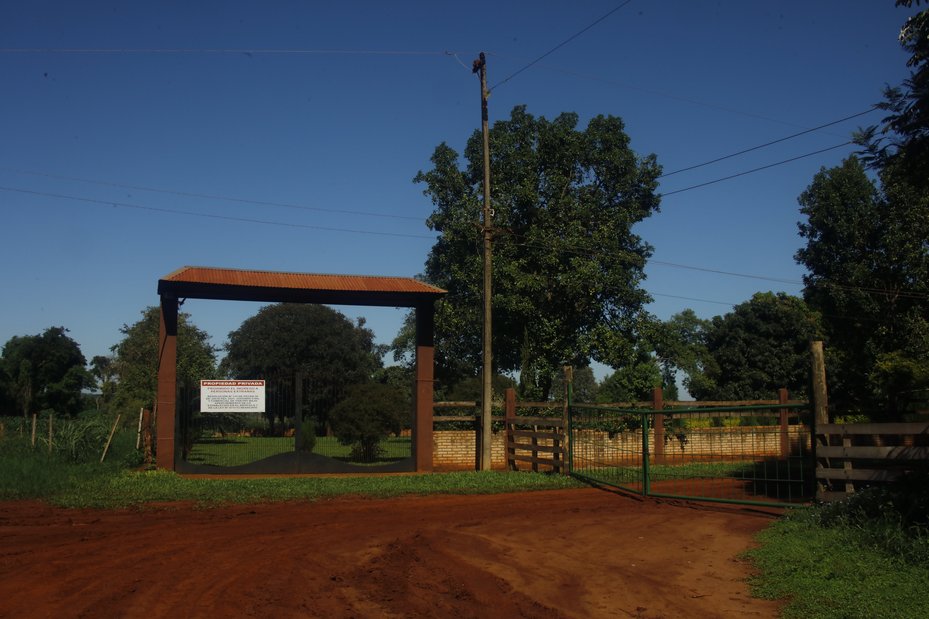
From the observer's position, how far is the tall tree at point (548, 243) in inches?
1137

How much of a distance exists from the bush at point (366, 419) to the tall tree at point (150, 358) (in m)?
15.4

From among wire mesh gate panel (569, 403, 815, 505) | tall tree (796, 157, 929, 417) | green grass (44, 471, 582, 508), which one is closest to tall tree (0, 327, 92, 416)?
green grass (44, 471, 582, 508)

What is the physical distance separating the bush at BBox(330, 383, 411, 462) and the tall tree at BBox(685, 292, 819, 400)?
27.6 meters

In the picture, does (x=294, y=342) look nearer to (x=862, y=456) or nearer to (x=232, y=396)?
(x=232, y=396)

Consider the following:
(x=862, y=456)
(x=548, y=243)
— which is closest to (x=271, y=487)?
(x=862, y=456)

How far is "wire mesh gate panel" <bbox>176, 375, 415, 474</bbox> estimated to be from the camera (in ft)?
62.5

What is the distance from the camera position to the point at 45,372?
56.3 metres

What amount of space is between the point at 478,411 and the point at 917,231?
2058 cm

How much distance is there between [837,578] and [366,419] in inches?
590

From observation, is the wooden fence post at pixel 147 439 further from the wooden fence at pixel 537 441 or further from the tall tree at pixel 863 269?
the tall tree at pixel 863 269

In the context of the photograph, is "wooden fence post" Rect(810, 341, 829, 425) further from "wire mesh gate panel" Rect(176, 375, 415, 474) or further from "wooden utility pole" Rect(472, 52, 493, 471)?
"wire mesh gate panel" Rect(176, 375, 415, 474)

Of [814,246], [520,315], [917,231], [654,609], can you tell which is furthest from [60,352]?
[654,609]

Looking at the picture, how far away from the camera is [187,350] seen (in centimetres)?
3947

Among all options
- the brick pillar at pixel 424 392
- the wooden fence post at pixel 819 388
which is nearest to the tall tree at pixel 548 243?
the brick pillar at pixel 424 392
